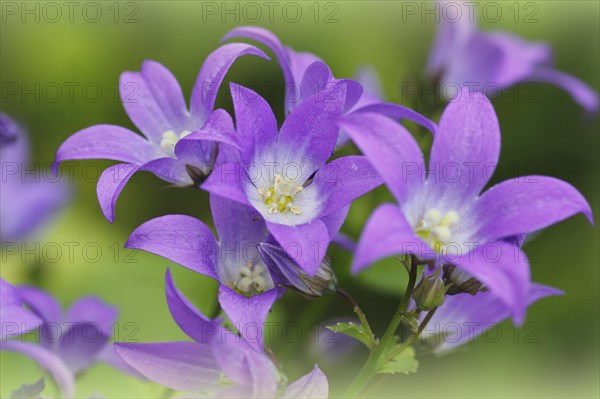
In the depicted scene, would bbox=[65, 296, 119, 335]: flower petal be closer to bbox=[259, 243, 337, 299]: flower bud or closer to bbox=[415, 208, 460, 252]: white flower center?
bbox=[259, 243, 337, 299]: flower bud

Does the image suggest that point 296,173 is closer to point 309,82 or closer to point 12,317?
point 309,82

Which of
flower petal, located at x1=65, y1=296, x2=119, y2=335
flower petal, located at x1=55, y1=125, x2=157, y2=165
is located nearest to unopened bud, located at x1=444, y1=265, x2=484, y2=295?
flower petal, located at x1=55, y1=125, x2=157, y2=165

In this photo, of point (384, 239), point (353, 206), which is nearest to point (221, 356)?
point (384, 239)

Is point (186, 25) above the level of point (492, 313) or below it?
above

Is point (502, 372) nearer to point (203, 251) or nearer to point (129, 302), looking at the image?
point (129, 302)

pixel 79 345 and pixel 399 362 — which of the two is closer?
pixel 399 362

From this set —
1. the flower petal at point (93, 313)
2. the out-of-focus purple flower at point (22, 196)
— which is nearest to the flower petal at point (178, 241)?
the flower petal at point (93, 313)

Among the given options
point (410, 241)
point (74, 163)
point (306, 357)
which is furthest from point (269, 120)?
point (74, 163)
